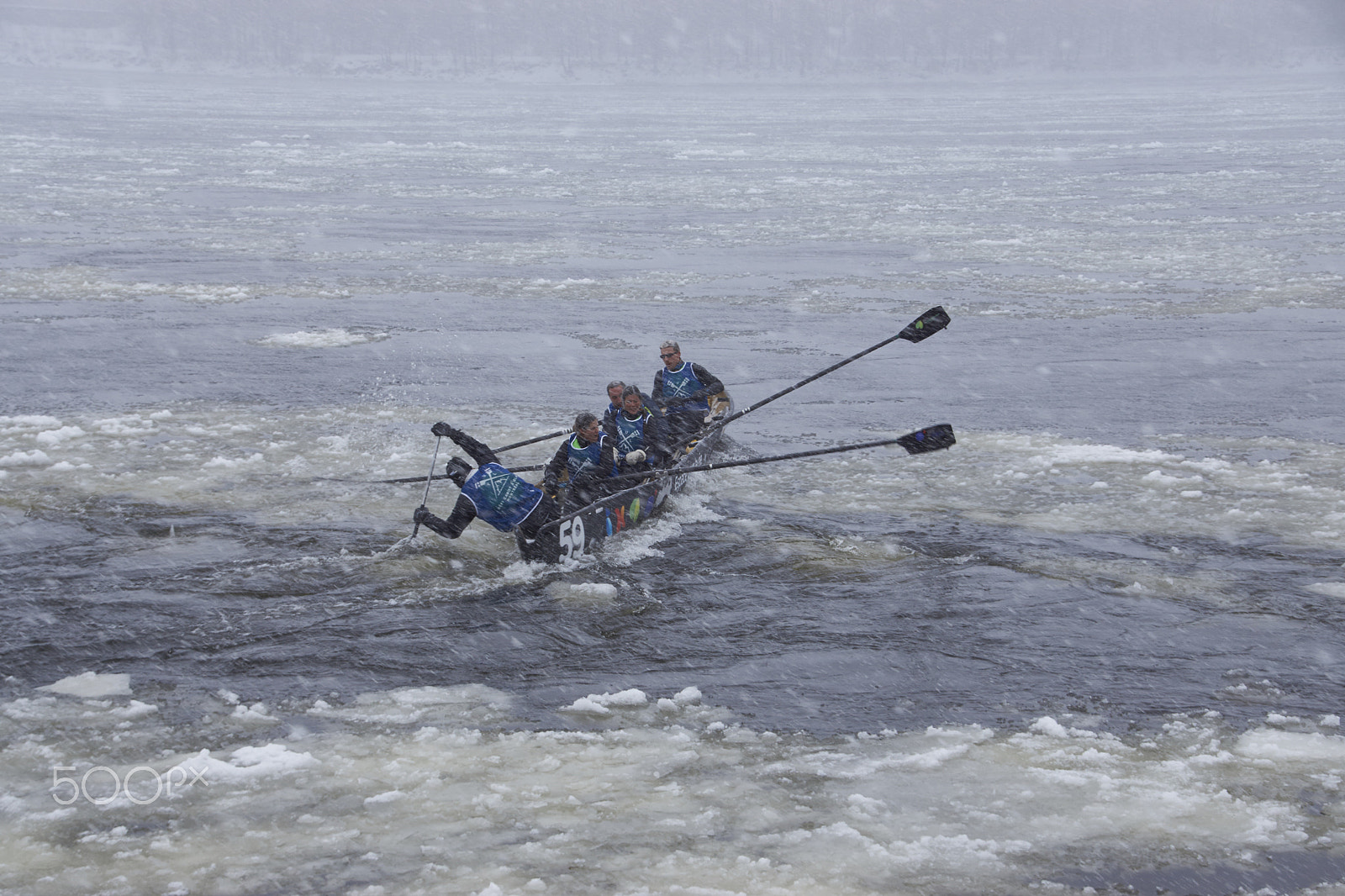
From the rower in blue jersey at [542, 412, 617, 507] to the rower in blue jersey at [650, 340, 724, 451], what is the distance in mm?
2878

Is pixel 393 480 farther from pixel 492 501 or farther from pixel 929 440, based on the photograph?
pixel 929 440

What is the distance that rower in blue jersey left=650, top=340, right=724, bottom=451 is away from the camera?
14656mm

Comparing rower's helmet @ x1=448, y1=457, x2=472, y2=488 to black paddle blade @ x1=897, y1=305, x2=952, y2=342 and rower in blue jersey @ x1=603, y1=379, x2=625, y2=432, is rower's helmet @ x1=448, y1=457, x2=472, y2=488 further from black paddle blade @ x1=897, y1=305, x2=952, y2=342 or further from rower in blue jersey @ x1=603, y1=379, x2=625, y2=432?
black paddle blade @ x1=897, y1=305, x2=952, y2=342

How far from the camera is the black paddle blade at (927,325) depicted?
13453 mm

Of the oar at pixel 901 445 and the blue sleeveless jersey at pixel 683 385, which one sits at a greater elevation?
the blue sleeveless jersey at pixel 683 385

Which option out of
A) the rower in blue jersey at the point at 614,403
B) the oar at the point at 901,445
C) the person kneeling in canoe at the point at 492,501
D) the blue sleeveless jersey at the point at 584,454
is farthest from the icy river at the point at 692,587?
the rower in blue jersey at the point at 614,403

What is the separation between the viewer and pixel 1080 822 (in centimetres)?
715

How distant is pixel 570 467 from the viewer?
39.2 feet

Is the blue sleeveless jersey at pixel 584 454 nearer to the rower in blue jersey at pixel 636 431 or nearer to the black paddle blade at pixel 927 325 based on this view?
the rower in blue jersey at pixel 636 431

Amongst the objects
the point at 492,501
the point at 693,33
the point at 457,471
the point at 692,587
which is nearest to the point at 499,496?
the point at 492,501

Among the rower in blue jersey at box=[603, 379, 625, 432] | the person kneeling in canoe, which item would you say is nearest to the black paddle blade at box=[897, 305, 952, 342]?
the rower in blue jersey at box=[603, 379, 625, 432]

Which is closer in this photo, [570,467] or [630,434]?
[570,467]

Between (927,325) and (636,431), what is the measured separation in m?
3.51

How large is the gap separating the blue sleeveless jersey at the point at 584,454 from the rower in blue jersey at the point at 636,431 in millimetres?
547
